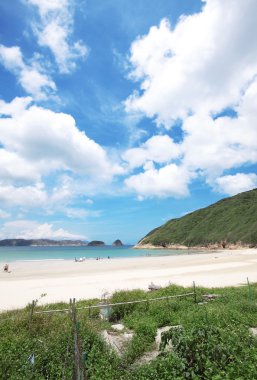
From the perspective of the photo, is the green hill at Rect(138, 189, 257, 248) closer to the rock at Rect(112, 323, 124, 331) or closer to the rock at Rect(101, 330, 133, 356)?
the rock at Rect(112, 323, 124, 331)

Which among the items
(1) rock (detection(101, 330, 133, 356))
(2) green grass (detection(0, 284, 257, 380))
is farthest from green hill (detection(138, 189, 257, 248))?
(2) green grass (detection(0, 284, 257, 380))

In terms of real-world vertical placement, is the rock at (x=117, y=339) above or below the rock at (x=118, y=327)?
below

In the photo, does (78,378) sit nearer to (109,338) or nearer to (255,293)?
(109,338)

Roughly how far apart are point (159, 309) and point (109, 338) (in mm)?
3615

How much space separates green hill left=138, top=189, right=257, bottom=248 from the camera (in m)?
132

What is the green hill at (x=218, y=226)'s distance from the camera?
5177 inches

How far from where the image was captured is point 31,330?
1091 centimetres

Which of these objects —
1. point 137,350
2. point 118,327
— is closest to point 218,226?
point 118,327

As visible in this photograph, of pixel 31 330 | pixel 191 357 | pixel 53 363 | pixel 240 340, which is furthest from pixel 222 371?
pixel 31 330

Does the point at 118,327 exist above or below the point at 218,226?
below

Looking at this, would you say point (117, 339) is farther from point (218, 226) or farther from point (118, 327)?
point (218, 226)

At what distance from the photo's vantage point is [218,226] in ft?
502

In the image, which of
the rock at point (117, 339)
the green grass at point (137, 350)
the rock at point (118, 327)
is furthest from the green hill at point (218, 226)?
the green grass at point (137, 350)

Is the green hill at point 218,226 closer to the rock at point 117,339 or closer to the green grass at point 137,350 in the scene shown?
the rock at point 117,339
